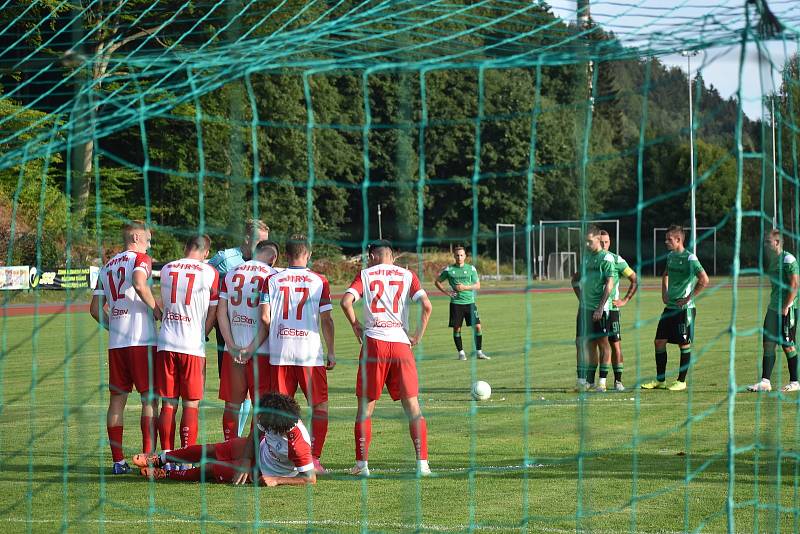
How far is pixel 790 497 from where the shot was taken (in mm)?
5910

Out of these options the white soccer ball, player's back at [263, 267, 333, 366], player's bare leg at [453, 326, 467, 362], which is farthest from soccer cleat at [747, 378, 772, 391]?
player's back at [263, 267, 333, 366]

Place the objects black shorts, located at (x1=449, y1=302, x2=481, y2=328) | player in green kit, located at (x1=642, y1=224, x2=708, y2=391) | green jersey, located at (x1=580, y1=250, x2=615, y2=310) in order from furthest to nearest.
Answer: black shorts, located at (x1=449, y1=302, x2=481, y2=328) → player in green kit, located at (x1=642, y1=224, x2=708, y2=391) → green jersey, located at (x1=580, y1=250, x2=615, y2=310)

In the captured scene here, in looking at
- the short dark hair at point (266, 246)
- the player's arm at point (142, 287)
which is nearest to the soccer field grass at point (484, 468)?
the player's arm at point (142, 287)

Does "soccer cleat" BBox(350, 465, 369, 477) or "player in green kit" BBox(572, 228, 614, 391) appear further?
"player in green kit" BBox(572, 228, 614, 391)

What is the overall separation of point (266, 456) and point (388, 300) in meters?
1.39

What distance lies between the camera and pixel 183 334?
7.04 metres

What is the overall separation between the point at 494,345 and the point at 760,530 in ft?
36.4

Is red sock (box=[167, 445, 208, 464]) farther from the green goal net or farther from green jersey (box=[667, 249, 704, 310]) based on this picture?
green jersey (box=[667, 249, 704, 310])

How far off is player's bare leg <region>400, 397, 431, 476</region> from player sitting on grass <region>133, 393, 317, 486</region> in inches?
28.5

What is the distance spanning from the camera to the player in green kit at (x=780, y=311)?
383 inches

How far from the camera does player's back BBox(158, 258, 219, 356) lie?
702 centimetres

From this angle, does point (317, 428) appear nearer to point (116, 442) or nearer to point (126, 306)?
point (116, 442)

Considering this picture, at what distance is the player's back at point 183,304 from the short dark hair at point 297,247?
627 mm

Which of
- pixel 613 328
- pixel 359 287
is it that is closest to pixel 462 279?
pixel 613 328
